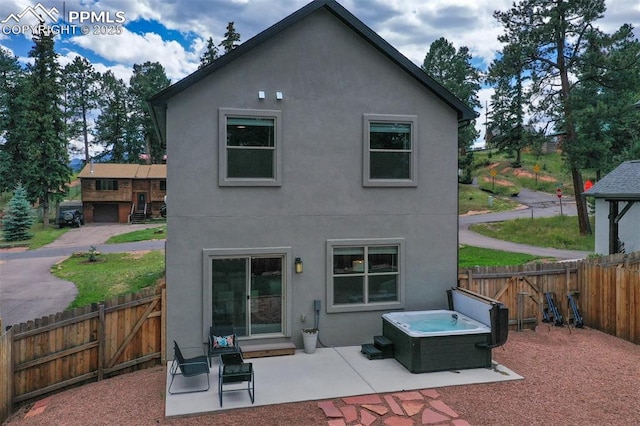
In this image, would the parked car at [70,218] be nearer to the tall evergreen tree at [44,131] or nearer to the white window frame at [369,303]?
the tall evergreen tree at [44,131]

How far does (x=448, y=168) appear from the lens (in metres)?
10.5

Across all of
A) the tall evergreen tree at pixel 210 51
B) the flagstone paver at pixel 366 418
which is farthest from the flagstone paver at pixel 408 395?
the tall evergreen tree at pixel 210 51

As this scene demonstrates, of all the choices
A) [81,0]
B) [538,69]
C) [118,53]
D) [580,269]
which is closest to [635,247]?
[580,269]

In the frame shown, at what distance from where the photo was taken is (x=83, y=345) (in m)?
7.90

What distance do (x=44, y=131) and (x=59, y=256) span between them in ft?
63.4

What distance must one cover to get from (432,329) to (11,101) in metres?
50.7

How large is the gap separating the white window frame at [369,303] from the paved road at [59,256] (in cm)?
980

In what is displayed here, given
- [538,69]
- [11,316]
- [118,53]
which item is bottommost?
[11,316]

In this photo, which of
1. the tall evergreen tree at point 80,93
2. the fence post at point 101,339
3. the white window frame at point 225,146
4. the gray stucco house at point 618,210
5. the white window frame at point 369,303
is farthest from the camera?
the tall evergreen tree at point 80,93

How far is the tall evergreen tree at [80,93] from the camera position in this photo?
2160 inches

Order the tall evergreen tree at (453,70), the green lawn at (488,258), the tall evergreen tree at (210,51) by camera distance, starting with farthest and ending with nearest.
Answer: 1. the tall evergreen tree at (210,51)
2. the tall evergreen tree at (453,70)
3. the green lawn at (488,258)

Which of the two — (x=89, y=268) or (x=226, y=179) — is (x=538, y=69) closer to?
(x=226, y=179)

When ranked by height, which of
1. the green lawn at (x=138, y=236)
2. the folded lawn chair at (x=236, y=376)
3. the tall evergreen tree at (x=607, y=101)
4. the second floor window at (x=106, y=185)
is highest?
the tall evergreen tree at (x=607, y=101)

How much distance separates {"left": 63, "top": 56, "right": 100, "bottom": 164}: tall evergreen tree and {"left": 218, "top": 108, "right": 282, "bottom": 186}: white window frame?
178 feet
